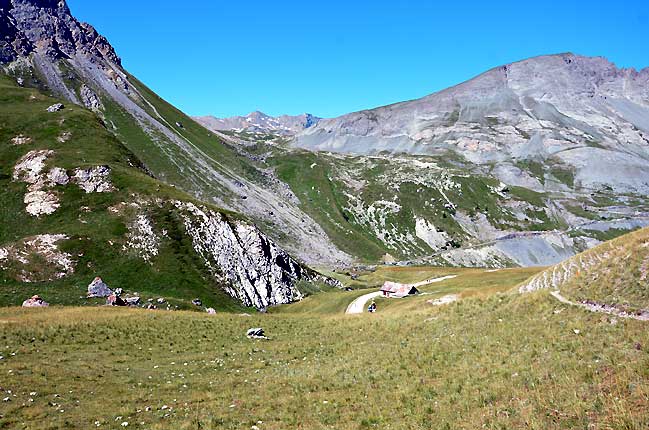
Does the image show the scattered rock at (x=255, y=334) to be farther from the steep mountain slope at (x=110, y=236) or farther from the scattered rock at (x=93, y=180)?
the scattered rock at (x=93, y=180)

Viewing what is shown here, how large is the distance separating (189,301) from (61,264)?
24005 mm

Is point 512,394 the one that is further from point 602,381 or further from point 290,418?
point 290,418

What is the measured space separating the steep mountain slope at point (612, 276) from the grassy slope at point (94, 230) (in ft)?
183

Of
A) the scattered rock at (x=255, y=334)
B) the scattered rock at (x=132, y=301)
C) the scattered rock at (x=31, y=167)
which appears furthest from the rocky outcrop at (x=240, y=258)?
the scattered rock at (x=255, y=334)

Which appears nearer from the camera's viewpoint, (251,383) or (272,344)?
(251,383)

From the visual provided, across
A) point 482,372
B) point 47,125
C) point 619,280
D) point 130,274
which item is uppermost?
point 47,125

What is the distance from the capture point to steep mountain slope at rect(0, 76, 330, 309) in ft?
242

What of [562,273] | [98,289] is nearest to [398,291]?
[98,289]

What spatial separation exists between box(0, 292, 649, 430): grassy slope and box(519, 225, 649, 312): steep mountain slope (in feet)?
5.34

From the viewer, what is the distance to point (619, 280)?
970 inches

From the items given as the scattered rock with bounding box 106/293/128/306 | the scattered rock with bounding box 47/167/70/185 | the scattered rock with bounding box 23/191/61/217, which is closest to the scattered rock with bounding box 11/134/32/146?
the scattered rock with bounding box 47/167/70/185

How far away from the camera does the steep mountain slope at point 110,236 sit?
73750 mm

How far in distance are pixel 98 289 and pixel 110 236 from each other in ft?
63.2

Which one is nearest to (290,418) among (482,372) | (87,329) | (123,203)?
(482,372)
